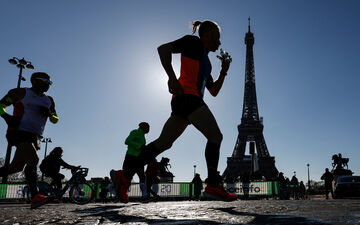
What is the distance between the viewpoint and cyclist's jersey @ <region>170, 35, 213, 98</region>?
310 cm

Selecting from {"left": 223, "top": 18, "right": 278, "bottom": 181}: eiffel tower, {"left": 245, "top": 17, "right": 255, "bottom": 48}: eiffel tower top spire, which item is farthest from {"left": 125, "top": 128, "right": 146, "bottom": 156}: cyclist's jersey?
{"left": 245, "top": 17, "right": 255, "bottom": 48}: eiffel tower top spire

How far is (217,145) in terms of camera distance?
3176 millimetres

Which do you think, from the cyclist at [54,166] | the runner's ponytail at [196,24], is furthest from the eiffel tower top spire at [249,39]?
the runner's ponytail at [196,24]

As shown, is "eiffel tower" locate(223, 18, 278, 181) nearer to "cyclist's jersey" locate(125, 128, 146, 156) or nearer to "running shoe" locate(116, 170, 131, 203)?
"cyclist's jersey" locate(125, 128, 146, 156)

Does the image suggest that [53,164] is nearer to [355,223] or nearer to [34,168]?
[34,168]

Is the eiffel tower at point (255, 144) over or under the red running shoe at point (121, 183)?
over

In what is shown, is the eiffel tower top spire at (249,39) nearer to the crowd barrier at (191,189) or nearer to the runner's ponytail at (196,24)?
the crowd barrier at (191,189)

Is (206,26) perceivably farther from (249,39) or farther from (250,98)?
(249,39)

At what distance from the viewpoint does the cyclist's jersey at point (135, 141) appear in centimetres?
557

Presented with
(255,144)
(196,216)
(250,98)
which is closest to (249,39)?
(250,98)

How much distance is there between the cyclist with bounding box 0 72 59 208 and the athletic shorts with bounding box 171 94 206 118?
183 cm

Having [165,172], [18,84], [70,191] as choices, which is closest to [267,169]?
[165,172]

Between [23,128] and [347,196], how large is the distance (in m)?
12.5

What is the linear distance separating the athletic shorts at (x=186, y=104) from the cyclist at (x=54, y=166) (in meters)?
4.41
